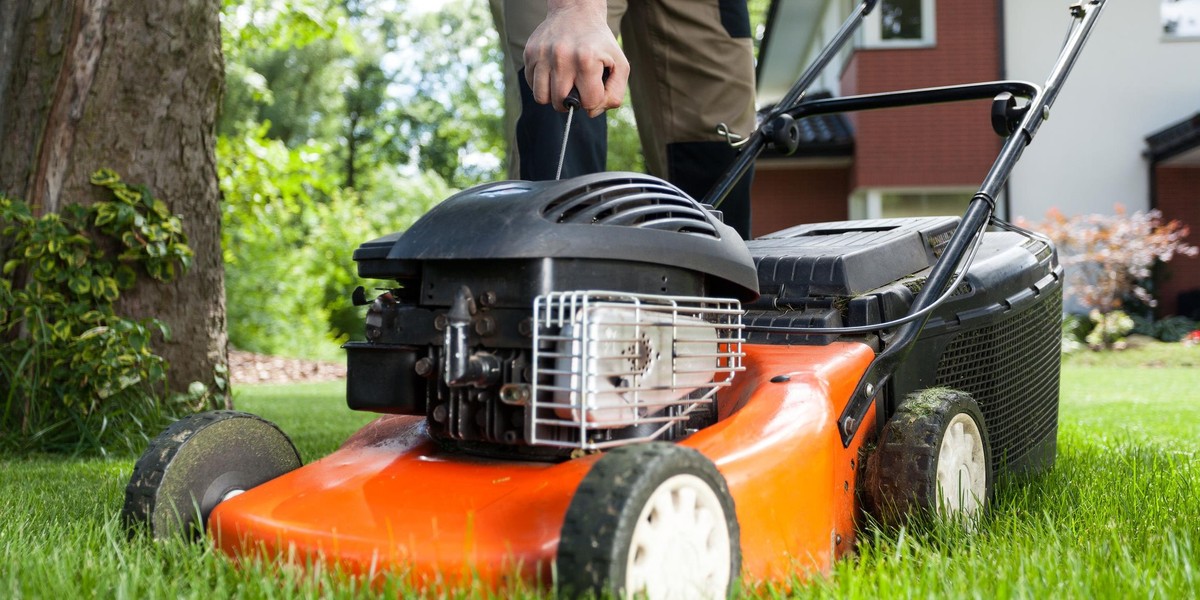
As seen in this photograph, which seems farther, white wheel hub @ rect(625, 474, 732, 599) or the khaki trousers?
the khaki trousers

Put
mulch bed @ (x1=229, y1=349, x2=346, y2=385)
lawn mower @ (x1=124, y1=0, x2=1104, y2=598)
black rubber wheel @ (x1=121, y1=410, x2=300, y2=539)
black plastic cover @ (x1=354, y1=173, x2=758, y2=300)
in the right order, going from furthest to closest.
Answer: mulch bed @ (x1=229, y1=349, x2=346, y2=385), black rubber wheel @ (x1=121, y1=410, x2=300, y2=539), black plastic cover @ (x1=354, y1=173, x2=758, y2=300), lawn mower @ (x1=124, y1=0, x2=1104, y2=598)

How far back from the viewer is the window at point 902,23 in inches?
490

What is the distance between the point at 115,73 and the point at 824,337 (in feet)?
8.52

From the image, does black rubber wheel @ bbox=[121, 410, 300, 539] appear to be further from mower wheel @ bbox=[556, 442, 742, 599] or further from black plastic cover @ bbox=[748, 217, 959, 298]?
black plastic cover @ bbox=[748, 217, 959, 298]

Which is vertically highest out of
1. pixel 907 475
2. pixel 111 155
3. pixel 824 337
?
pixel 111 155

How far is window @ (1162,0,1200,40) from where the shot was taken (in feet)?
41.8

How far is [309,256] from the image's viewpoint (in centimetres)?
1677

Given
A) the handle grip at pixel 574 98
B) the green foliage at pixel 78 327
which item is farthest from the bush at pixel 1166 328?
the handle grip at pixel 574 98

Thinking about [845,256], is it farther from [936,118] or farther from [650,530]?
[936,118]

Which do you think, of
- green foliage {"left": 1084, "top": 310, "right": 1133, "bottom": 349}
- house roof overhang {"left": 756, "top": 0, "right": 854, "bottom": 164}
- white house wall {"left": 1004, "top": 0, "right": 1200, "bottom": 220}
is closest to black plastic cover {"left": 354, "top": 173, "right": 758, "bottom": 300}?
house roof overhang {"left": 756, "top": 0, "right": 854, "bottom": 164}

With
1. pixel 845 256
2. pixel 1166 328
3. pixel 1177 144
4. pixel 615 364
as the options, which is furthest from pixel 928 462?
pixel 1177 144

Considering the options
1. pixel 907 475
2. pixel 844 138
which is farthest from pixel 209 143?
pixel 844 138

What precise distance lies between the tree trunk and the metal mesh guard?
7.97 feet

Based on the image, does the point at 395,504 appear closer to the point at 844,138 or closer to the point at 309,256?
the point at 844,138
